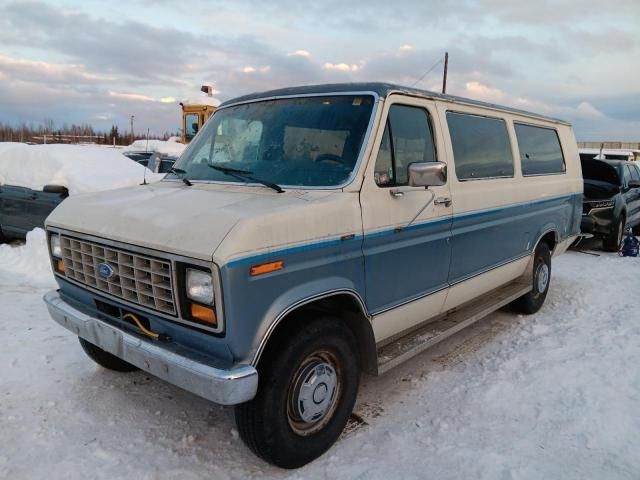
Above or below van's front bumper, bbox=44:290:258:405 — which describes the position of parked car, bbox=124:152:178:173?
above

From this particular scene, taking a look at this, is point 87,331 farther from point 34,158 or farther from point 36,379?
point 34,158

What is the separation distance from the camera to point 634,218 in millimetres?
10977

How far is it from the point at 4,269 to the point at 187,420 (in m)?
4.79

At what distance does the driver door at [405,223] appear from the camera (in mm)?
3289

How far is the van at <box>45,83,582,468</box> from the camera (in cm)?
261

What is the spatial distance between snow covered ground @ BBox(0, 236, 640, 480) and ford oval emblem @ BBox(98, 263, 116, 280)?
1.07m

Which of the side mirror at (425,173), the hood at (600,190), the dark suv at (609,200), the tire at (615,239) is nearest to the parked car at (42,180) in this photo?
the side mirror at (425,173)

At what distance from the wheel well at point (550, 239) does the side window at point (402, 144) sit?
9.35ft

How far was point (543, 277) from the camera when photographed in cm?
602

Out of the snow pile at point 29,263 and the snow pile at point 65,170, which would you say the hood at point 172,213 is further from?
the snow pile at point 65,170

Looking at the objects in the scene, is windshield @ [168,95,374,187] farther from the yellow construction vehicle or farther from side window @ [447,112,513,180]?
the yellow construction vehicle

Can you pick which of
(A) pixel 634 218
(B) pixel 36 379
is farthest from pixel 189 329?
(A) pixel 634 218

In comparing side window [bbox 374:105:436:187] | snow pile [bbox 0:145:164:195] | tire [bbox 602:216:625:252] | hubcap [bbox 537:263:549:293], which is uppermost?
side window [bbox 374:105:436:187]

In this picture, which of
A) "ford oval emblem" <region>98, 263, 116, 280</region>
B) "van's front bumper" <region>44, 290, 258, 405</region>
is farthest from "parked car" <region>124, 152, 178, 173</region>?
"van's front bumper" <region>44, 290, 258, 405</region>
